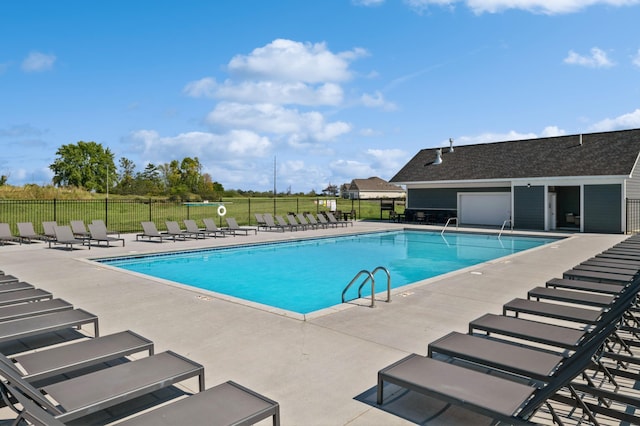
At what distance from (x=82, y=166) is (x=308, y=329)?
265ft

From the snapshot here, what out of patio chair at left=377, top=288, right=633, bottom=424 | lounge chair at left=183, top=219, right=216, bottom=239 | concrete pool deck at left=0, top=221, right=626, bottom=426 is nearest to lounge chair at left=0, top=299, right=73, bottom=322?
concrete pool deck at left=0, top=221, right=626, bottom=426

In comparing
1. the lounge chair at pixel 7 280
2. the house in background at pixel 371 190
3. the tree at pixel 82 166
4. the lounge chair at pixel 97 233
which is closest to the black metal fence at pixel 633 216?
the lounge chair at pixel 97 233

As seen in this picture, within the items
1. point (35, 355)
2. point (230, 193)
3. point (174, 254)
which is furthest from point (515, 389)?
point (230, 193)

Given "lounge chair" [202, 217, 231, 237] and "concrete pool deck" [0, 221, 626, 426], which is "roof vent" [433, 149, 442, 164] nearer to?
"lounge chair" [202, 217, 231, 237]

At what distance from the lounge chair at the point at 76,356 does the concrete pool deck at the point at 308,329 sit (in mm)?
413

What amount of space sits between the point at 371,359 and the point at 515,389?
1.71m

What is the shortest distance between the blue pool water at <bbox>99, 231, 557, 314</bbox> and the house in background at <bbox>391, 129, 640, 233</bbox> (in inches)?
155

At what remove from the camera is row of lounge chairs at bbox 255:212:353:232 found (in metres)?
21.5

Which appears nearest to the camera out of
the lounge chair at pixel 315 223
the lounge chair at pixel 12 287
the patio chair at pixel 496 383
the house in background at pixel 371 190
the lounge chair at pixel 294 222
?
the patio chair at pixel 496 383

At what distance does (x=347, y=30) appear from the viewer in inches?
691

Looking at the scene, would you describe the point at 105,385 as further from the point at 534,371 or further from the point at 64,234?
the point at 64,234

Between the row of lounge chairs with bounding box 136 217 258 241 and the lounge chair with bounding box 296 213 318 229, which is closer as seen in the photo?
the row of lounge chairs with bounding box 136 217 258 241

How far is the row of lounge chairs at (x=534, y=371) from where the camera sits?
268 cm

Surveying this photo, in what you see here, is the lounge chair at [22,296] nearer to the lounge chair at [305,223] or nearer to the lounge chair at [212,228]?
the lounge chair at [212,228]
